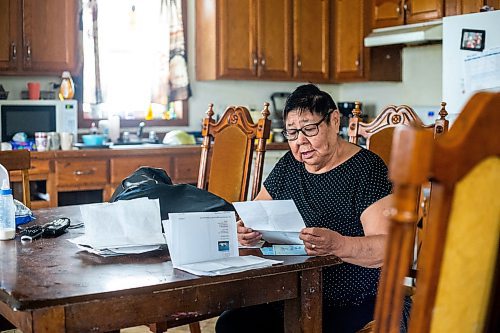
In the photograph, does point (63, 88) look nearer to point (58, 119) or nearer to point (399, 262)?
point (58, 119)

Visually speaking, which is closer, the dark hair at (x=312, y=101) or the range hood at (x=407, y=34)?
the dark hair at (x=312, y=101)

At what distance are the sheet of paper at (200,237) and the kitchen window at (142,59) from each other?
344 cm

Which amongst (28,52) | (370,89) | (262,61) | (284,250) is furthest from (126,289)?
(370,89)

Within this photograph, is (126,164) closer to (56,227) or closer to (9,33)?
(9,33)

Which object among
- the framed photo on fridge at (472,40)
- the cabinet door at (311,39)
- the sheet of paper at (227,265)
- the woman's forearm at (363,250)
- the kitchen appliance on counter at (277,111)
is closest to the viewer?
the sheet of paper at (227,265)

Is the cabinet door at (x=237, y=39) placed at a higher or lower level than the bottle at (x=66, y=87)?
higher

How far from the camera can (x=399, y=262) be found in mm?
877

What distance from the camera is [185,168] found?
187 inches

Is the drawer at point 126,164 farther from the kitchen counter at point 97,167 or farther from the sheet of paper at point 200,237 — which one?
the sheet of paper at point 200,237

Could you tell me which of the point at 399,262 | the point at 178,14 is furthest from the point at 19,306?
the point at 178,14

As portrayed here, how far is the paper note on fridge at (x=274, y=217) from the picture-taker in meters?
1.92

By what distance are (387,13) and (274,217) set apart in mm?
3823

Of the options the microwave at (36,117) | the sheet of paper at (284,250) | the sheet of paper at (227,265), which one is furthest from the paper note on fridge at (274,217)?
the microwave at (36,117)

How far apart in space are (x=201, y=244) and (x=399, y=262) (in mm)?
958
